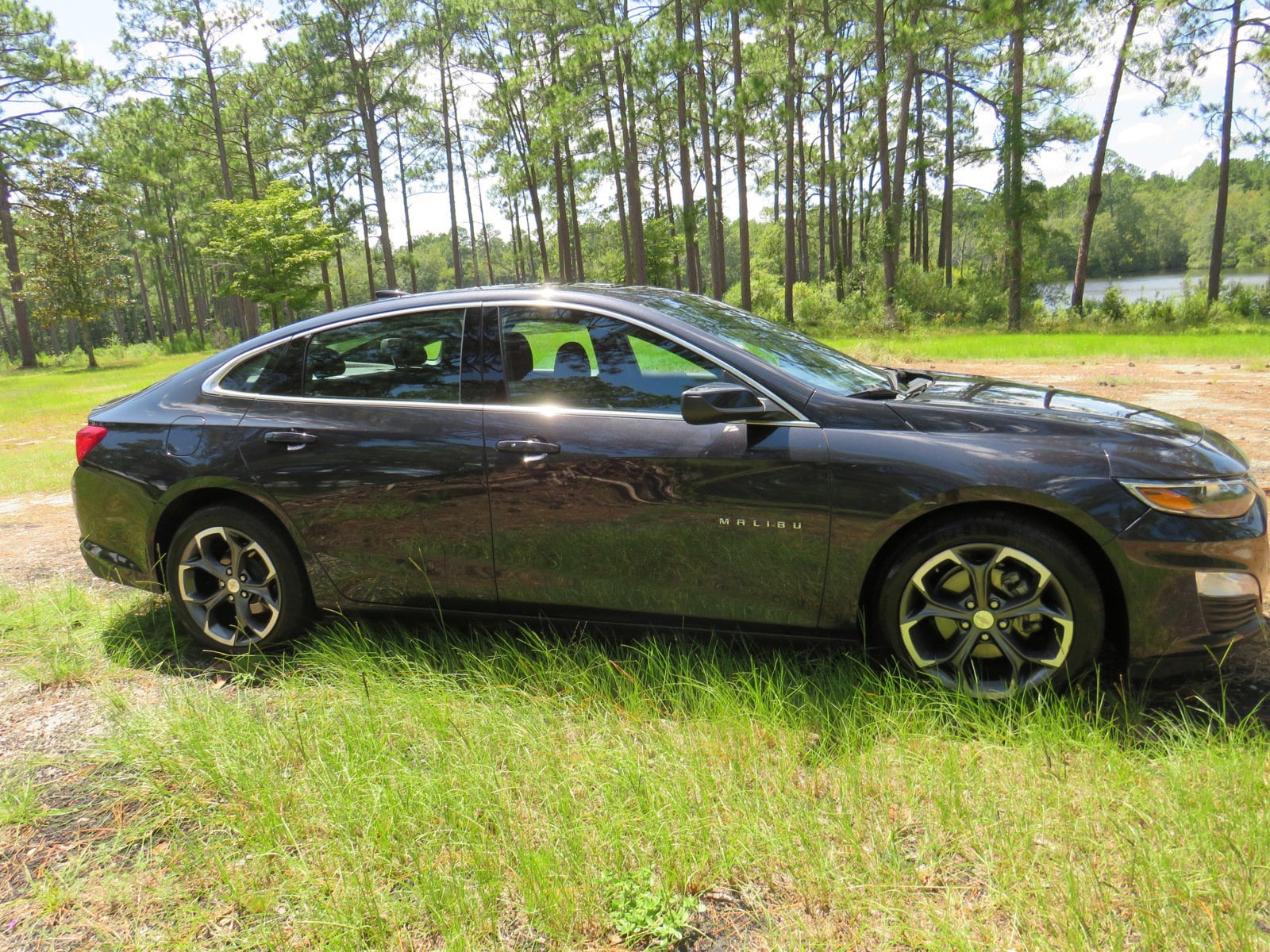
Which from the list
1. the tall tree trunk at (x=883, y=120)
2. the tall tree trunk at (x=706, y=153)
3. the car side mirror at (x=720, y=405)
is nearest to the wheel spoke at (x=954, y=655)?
the car side mirror at (x=720, y=405)

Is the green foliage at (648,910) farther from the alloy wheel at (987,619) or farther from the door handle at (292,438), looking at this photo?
the door handle at (292,438)

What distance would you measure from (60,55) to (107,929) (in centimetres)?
4125

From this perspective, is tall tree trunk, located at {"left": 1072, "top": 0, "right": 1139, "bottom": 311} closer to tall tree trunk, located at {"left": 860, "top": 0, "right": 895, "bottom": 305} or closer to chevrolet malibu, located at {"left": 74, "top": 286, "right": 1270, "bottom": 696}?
tall tree trunk, located at {"left": 860, "top": 0, "right": 895, "bottom": 305}

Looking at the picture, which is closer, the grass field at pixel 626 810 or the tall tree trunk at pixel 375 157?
the grass field at pixel 626 810

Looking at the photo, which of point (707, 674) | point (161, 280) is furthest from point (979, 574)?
point (161, 280)

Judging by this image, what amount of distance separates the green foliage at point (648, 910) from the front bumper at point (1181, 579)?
5.93 feet

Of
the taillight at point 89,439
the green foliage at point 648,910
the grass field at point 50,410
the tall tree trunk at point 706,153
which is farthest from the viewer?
the tall tree trunk at point 706,153

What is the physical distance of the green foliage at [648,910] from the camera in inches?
72.9

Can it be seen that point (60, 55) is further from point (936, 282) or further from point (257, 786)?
point (257, 786)

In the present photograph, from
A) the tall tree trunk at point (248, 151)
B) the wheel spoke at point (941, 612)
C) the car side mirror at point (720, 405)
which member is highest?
the tall tree trunk at point (248, 151)

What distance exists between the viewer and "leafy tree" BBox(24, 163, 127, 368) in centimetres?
3262

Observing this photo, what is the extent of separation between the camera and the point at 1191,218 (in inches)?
3580

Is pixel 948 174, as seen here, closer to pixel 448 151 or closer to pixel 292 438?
pixel 448 151

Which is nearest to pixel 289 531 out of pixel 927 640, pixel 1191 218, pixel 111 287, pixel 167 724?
pixel 167 724
